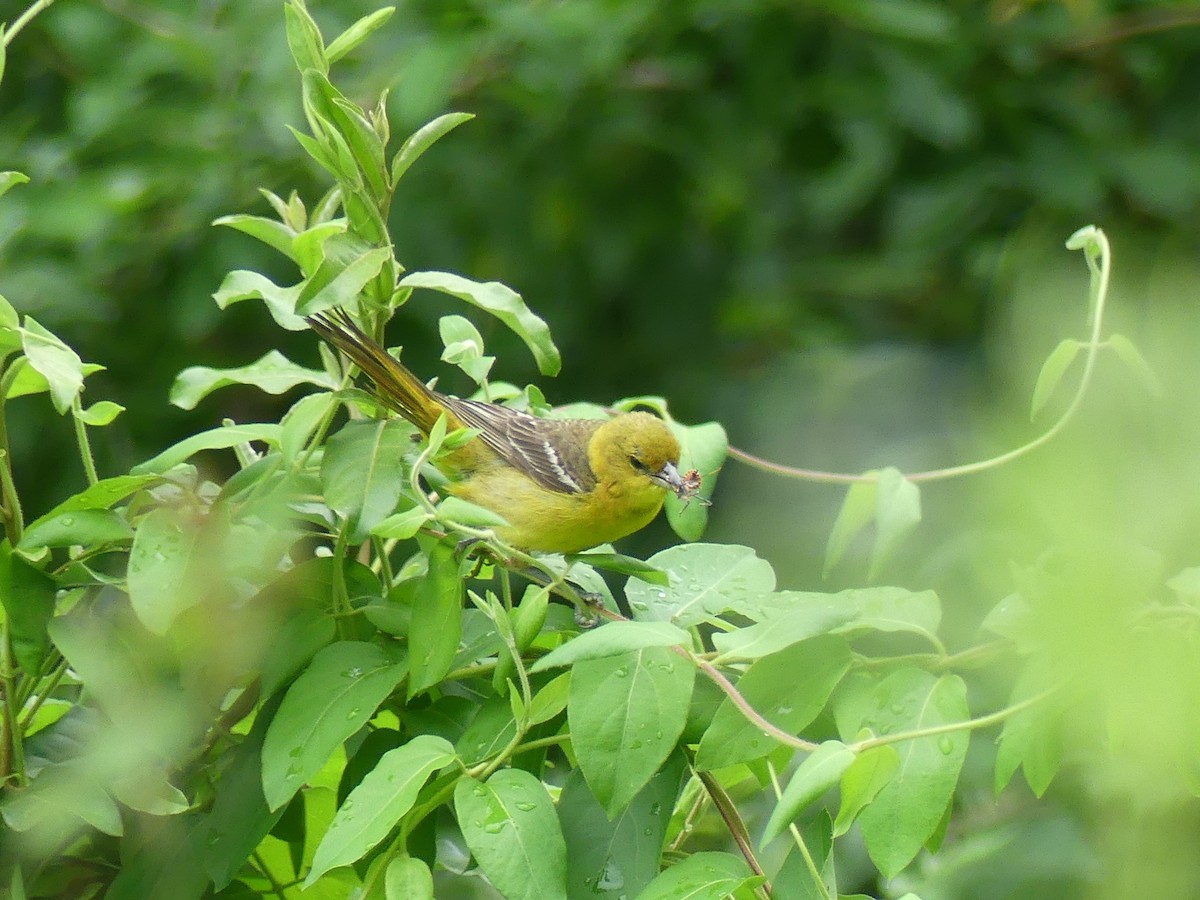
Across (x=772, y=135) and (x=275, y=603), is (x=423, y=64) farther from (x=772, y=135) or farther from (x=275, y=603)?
(x=275, y=603)

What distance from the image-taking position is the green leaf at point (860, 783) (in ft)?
3.51

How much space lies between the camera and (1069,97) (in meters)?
4.61

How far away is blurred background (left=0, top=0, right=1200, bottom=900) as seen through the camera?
393cm

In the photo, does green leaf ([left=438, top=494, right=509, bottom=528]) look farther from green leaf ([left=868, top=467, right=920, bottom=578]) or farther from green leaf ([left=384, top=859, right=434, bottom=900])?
green leaf ([left=868, top=467, right=920, bottom=578])

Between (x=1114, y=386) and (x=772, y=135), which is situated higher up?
(x=1114, y=386)

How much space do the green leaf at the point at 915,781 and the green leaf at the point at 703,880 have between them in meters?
0.12

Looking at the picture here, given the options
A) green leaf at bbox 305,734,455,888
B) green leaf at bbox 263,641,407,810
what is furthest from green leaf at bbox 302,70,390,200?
green leaf at bbox 305,734,455,888

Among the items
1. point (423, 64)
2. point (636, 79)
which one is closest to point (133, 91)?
point (423, 64)

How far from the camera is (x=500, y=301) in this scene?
5.26 feet

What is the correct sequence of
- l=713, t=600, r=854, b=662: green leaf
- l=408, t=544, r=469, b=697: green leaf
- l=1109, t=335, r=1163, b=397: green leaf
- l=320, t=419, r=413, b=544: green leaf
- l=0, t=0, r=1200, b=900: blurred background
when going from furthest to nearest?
1. l=0, t=0, r=1200, b=900: blurred background
2. l=320, t=419, r=413, b=544: green leaf
3. l=408, t=544, r=469, b=697: green leaf
4. l=713, t=600, r=854, b=662: green leaf
5. l=1109, t=335, r=1163, b=397: green leaf

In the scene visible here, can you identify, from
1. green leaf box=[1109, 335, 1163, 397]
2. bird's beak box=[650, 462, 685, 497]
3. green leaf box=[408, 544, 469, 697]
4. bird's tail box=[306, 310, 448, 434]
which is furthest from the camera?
bird's beak box=[650, 462, 685, 497]

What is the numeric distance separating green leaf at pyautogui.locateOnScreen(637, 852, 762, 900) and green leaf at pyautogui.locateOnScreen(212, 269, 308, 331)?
0.72 meters

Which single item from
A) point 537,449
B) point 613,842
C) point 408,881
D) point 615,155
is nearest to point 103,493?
point 408,881

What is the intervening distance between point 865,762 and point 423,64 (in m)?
3.09
